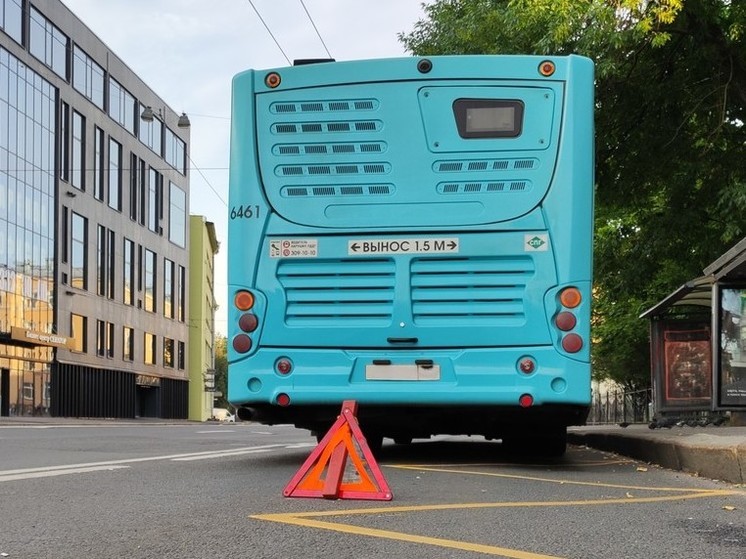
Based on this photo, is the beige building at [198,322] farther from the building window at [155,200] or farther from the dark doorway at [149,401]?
the building window at [155,200]

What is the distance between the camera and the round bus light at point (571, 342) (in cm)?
791

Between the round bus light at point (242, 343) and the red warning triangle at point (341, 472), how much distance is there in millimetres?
1788

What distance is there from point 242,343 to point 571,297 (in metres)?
2.73

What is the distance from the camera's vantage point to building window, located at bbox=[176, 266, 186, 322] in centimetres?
6606

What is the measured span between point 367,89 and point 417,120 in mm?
524

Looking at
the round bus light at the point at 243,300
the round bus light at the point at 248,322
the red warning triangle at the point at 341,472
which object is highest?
the round bus light at the point at 243,300

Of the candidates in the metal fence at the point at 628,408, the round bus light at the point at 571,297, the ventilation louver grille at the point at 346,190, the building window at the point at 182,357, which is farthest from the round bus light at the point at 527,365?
the building window at the point at 182,357

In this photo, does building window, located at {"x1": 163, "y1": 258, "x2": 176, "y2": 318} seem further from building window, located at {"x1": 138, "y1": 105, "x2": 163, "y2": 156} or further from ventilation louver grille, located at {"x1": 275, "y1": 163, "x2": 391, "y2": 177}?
ventilation louver grille, located at {"x1": 275, "y1": 163, "x2": 391, "y2": 177}

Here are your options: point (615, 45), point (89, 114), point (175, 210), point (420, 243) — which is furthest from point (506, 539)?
point (175, 210)

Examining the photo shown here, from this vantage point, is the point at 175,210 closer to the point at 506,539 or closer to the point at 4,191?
the point at 4,191

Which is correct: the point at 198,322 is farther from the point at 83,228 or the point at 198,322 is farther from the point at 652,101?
the point at 652,101

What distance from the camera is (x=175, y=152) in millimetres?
63062

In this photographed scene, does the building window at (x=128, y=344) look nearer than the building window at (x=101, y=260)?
No

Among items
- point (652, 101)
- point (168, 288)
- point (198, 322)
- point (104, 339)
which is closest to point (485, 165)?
point (652, 101)
